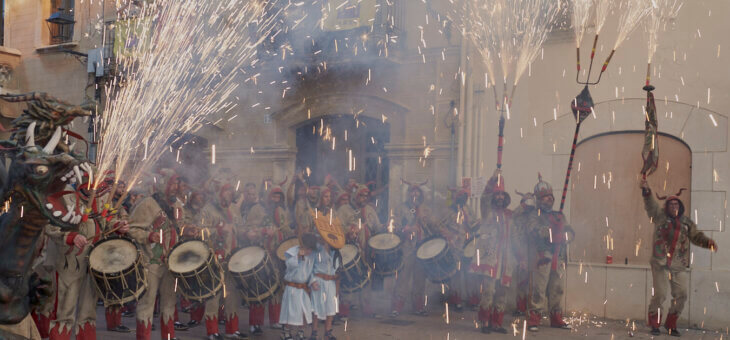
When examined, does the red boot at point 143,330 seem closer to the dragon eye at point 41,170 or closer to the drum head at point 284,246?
the drum head at point 284,246

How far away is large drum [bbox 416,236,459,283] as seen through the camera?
10180 mm

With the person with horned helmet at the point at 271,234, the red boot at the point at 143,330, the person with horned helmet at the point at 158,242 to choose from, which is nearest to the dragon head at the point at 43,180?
the person with horned helmet at the point at 158,242

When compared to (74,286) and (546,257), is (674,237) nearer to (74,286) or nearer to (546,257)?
(546,257)

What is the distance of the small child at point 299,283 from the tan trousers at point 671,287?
4.64 metres

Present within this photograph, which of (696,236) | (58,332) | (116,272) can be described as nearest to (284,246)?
(116,272)

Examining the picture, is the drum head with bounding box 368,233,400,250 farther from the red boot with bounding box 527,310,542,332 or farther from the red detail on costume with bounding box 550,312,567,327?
the red detail on costume with bounding box 550,312,567,327

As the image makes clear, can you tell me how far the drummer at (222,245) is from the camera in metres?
8.23

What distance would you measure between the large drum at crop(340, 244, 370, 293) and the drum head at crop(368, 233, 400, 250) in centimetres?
80

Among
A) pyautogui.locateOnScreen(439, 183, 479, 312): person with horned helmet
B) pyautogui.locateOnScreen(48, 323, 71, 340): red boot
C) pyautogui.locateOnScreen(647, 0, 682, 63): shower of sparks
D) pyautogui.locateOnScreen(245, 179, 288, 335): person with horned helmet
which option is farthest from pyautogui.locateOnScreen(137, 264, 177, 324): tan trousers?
pyautogui.locateOnScreen(647, 0, 682, 63): shower of sparks

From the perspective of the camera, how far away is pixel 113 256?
7016 millimetres

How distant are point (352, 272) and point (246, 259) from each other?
1.45 meters

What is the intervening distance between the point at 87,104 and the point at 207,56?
30.2 ft

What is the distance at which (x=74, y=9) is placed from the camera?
18.6 m

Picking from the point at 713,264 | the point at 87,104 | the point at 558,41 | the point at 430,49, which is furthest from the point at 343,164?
the point at 87,104
